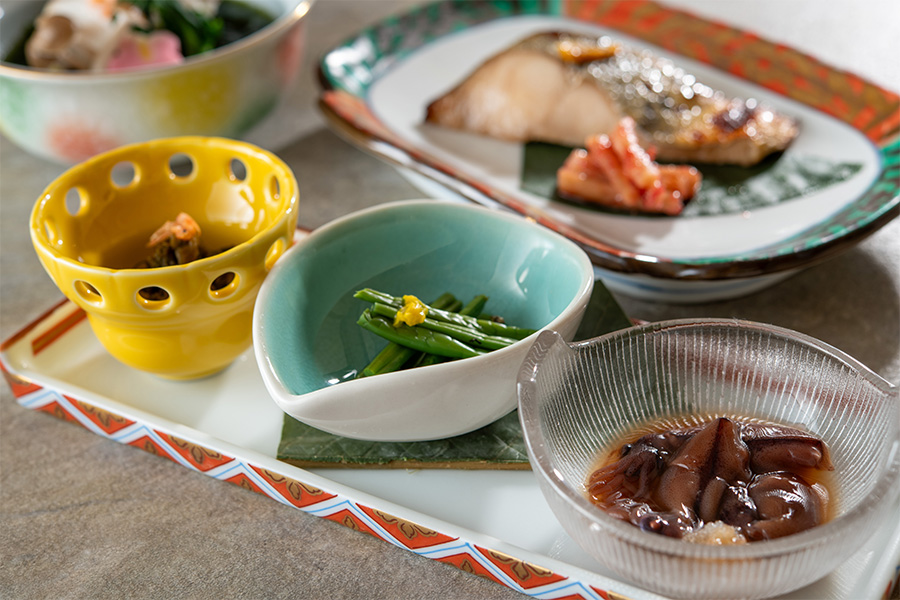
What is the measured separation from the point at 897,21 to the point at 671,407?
6.64ft

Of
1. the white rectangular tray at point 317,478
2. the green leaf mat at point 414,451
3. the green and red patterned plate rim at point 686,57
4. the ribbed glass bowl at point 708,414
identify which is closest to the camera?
the ribbed glass bowl at point 708,414

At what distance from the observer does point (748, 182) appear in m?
1.75

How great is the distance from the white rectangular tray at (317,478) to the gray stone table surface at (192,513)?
3 centimetres

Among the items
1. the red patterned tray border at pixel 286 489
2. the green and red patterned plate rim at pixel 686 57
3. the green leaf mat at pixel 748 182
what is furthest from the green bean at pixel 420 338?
the green leaf mat at pixel 748 182

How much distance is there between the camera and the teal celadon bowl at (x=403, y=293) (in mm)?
974

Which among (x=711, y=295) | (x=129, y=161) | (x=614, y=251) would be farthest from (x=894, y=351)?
(x=129, y=161)

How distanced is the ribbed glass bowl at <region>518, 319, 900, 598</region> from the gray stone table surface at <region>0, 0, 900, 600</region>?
21cm

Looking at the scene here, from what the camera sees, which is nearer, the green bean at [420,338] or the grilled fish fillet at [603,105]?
the green bean at [420,338]

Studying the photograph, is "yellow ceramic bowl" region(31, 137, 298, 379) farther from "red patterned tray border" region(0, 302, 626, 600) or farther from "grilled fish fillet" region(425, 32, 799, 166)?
"grilled fish fillet" region(425, 32, 799, 166)

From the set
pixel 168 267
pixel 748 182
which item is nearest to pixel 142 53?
pixel 168 267

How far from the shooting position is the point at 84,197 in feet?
4.28

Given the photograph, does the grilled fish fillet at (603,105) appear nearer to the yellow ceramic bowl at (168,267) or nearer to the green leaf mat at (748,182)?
the green leaf mat at (748,182)

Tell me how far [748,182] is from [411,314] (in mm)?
971

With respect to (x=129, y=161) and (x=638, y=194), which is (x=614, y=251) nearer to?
(x=638, y=194)
